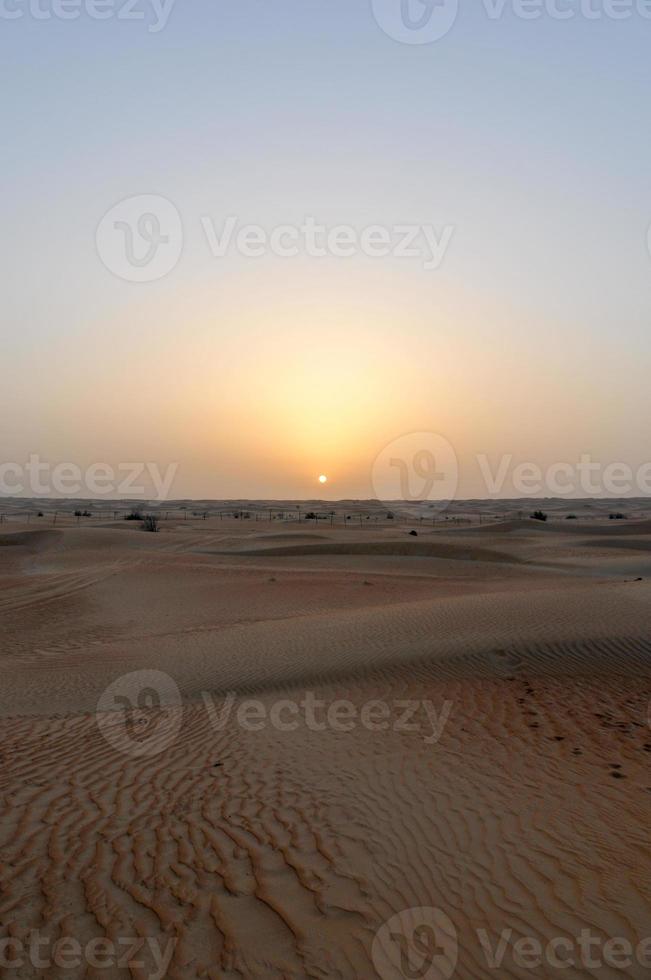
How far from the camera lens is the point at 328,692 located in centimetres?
1133

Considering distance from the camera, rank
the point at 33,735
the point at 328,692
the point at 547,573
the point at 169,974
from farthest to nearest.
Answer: the point at 547,573 → the point at 328,692 → the point at 33,735 → the point at 169,974

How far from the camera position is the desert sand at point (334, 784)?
15.6ft

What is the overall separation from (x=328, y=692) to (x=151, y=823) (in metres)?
5.30

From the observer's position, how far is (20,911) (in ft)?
16.0

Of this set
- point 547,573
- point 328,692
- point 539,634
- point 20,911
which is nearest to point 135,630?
point 328,692

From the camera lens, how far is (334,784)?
7195 millimetres

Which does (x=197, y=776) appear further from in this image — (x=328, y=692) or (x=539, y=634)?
(x=539, y=634)

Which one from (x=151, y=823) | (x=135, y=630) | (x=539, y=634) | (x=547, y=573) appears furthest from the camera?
(x=547, y=573)

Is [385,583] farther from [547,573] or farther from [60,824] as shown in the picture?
[60,824]

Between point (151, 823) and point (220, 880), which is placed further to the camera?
point (151, 823)

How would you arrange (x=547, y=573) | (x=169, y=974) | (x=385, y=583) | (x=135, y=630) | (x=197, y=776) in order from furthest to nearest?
(x=547, y=573) → (x=385, y=583) → (x=135, y=630) → (x=197, y=776) → (x=169, y=974)

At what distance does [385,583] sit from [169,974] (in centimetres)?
2129

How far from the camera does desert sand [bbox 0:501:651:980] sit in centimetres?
474

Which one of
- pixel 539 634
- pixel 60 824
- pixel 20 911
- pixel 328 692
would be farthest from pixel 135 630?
pixel 20 911
